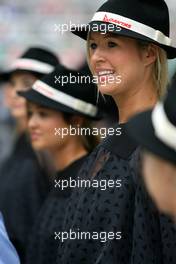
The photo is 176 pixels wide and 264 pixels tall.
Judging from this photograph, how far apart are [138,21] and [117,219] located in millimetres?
652

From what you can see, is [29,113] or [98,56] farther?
[29,113]

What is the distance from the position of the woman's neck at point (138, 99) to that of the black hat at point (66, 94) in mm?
800

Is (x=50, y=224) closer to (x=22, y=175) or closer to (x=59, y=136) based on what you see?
(x=59, y=136)

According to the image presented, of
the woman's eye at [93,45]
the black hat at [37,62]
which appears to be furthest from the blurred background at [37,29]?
the woman's eye at [93,45]

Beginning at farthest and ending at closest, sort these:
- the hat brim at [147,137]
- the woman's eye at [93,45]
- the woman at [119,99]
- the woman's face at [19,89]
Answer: the woman's face at [19,89] < the woman's eye at [93,45] < the woman at [119,99] < the hat brim at [147,137]

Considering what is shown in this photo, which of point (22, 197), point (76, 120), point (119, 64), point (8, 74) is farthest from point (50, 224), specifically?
point (8, 74)

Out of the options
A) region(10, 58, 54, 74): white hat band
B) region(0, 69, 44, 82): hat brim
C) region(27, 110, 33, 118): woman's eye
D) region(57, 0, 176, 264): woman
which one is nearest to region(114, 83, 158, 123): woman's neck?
region(57, 0, 176, 264): woman

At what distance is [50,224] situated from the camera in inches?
156

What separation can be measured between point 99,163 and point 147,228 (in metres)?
0.41

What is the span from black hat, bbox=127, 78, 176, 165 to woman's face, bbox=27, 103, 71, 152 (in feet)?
7.23

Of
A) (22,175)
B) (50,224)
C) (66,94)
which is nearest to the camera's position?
(50,224)

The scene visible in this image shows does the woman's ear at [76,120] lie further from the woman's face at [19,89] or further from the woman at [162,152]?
the woman at [162,152]

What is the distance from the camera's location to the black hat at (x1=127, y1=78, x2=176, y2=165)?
1.88m

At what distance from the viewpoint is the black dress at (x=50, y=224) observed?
3.84 meters
